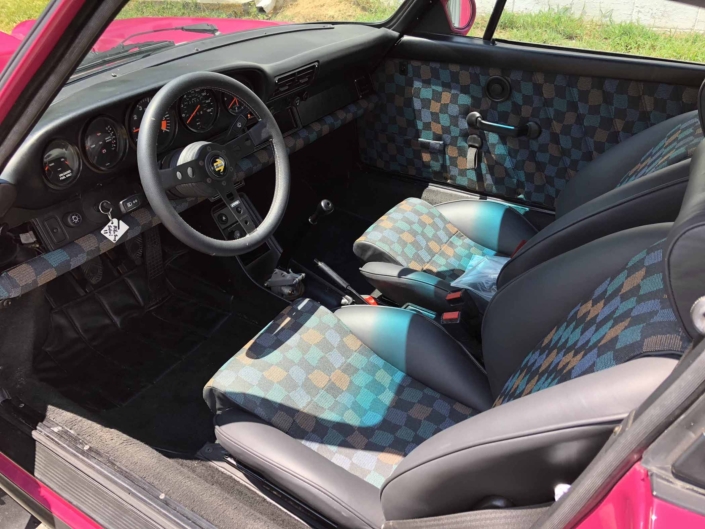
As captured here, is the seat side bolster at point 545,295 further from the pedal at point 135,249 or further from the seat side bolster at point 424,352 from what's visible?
the pedal at point 135,249

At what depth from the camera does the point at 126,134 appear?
1.76m

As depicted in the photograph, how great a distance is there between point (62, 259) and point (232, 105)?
0.77 meters

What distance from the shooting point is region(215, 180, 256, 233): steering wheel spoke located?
1723 mm

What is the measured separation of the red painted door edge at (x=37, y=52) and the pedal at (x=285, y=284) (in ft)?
4.51

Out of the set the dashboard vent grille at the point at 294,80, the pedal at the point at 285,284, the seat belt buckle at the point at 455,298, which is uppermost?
the dashboard vent grille at the point at 294,80

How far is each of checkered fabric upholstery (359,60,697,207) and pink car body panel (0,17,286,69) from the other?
71cm

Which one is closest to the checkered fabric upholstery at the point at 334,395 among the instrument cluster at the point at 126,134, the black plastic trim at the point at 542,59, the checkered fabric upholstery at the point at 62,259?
the checkered fabric upholstery at the point at 62,259

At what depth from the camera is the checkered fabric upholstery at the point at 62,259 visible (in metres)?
1.56

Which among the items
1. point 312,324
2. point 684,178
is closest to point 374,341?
point 312,324

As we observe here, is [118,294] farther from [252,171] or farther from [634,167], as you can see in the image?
[634,167]

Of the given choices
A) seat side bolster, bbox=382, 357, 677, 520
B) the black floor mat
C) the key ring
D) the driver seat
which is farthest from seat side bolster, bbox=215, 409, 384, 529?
the key ring

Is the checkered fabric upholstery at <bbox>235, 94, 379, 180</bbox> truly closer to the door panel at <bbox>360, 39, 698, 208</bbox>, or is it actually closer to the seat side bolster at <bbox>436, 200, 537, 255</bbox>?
the door panel at <bbox>360, 39, 698, 208</bbox>

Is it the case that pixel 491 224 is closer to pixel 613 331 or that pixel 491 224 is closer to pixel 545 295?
pixel 545 295

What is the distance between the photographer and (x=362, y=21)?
109 inches
